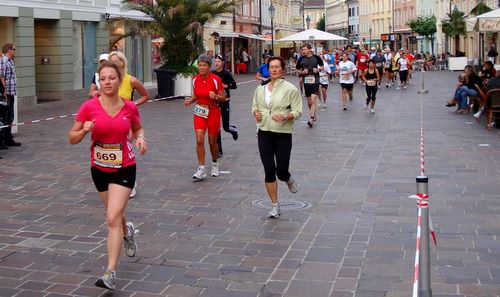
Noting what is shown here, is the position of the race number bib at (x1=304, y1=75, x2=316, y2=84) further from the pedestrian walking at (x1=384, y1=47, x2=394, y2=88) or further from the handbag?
the pedestrian walking at (x1=384, y1=47, x2=394, y2=88)

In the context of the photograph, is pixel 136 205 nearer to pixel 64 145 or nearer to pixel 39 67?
pixel 64 145

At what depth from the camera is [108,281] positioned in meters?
5.71

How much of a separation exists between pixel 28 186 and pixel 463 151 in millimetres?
6967

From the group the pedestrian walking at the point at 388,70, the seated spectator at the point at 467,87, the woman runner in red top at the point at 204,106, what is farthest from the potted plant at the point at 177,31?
the woman runner in red top at the point at 204,106

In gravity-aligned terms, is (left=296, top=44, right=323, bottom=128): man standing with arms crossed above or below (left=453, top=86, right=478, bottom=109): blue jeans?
above


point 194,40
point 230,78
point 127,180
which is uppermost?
point 194,40

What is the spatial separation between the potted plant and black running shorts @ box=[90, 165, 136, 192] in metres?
21.8

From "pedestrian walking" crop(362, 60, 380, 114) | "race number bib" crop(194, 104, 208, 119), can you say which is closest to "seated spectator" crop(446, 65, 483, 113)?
"pedestrian walking" crop(362, 60, 380, 114)

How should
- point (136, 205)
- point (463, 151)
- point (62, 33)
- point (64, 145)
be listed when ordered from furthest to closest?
point (62, 33) < point (64, 145) < point (463, 151) < point (136, 205)

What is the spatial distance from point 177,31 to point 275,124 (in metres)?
20.1

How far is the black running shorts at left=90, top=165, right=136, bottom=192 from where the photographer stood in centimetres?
598

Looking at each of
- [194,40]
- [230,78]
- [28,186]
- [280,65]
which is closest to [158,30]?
[194,40]

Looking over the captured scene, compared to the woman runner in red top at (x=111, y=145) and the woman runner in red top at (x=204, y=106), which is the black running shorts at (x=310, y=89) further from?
the woman runner in red top at (x=111, y=145)

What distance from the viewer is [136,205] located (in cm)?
903
